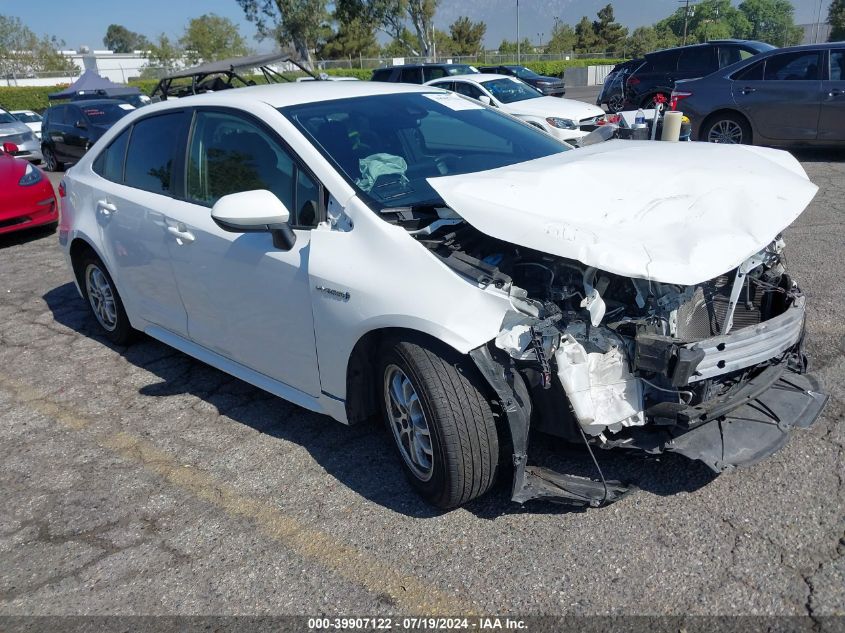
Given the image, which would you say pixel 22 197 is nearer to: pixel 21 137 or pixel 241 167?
pixel 241 167

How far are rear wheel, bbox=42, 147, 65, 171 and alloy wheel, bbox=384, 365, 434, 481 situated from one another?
586 inches

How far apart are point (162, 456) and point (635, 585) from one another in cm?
245

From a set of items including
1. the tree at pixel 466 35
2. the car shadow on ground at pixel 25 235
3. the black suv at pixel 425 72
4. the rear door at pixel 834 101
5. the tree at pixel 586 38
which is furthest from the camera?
the tree at pixel 586 38

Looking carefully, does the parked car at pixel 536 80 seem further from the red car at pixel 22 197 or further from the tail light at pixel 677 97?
the red car at pixel 22 197

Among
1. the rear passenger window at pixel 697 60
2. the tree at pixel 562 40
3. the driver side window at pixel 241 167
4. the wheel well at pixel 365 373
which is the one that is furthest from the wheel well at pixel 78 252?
the tree at pixel 562 40

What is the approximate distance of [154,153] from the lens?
4.29 metres

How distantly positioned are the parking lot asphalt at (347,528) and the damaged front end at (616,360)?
28cm

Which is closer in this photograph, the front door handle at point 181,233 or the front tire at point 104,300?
the front door handle at point 181,233

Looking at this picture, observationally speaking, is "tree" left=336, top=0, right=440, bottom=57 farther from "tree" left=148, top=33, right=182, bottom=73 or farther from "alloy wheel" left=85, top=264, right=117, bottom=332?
"alloy wheel" left=85, top=264, right=117, bottom=332

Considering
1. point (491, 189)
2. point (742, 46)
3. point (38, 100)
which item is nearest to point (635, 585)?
point (491, 189)

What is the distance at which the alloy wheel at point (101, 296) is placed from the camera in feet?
16.5

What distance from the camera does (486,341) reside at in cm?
262

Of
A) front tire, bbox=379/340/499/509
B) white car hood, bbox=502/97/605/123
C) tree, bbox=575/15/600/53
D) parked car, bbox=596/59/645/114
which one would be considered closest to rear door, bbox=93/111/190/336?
front tire, bbox=379/340/499/509

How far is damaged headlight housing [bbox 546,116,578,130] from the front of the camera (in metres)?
10.9
